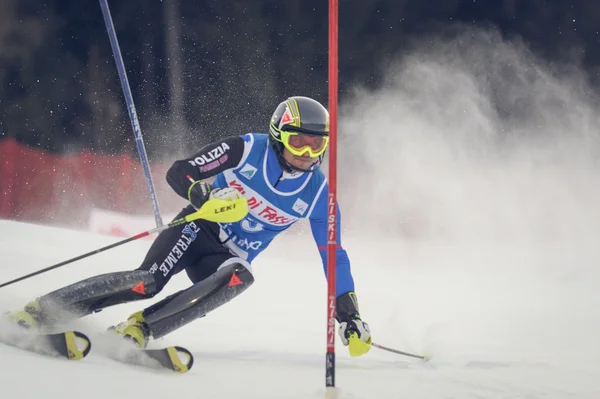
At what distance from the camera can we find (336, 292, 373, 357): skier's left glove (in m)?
3.22

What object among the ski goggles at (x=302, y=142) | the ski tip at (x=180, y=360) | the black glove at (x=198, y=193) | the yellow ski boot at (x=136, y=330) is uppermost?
the ski goggles at (x=302, y=142)

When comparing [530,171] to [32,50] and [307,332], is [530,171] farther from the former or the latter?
[32,50]

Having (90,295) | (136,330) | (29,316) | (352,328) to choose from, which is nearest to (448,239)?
(352,328)

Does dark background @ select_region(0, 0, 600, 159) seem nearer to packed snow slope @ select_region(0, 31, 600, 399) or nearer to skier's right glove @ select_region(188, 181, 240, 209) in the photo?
packed snow slope @ select_region(0, 31, 600, 399)

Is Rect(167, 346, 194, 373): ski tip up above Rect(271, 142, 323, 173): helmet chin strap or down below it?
below

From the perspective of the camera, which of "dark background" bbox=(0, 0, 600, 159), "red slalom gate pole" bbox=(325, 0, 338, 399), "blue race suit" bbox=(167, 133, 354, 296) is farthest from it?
"dark background" bbox=(0, 0, 600, 159)

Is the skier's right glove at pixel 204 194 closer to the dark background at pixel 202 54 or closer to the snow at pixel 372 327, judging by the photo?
the snow at pixel 372 327

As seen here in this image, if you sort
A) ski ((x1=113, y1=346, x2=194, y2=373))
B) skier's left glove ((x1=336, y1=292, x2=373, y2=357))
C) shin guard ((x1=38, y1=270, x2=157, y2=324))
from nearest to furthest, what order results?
ski ((x1=113, y1=346, x2=194, y2=373))
shin guard ((x1=38, y1=270, x2=157, y2=324))
skier's left glove ((x1=336, y1=292, x2=373, y2=357))

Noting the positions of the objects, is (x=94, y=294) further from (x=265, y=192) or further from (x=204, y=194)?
(x=265, y=192)

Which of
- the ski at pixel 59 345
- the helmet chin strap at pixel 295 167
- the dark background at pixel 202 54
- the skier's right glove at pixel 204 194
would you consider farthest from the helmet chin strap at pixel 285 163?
the dark background at pixel 202 54

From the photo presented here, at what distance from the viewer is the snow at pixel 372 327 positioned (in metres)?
2.73

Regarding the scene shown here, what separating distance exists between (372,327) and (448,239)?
2414 millimetres

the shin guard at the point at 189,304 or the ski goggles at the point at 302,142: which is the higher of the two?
the ski goggles at the point at 302,142

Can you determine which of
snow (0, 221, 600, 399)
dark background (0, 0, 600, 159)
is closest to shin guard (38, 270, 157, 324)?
snow (0, 221, 600, 399)
